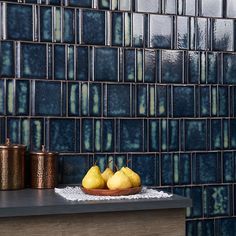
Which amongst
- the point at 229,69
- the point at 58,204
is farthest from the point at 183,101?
the point at 58,204

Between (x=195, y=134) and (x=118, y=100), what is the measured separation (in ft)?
1.64

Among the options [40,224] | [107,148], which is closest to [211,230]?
[107,148]

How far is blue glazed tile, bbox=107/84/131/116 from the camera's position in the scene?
287cm

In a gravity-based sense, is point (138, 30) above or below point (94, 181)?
above

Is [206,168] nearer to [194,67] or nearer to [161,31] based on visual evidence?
[194,67]

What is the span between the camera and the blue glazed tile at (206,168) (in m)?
3.04

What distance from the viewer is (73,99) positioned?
2805 millimetres

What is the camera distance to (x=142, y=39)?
2930 millimetres

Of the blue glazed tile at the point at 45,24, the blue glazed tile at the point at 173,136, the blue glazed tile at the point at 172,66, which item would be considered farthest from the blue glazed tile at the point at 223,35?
the blue glazed tile at the point at 45,24

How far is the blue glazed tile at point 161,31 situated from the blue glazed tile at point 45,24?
1.85 feet

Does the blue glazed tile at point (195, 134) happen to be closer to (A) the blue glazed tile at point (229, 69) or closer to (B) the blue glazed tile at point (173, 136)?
(B) the blue glazed tile at point (173, 136)

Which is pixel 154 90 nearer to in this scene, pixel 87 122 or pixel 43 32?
pixel 87 122

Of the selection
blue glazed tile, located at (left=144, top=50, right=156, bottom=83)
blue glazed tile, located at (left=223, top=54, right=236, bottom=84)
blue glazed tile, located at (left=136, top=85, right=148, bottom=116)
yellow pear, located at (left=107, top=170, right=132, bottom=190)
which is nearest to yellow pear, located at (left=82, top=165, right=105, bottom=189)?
yellow pear, located at (left=107, top=170, right=132, bottom=190)

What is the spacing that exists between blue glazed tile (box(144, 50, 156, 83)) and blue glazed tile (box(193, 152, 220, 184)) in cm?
52
